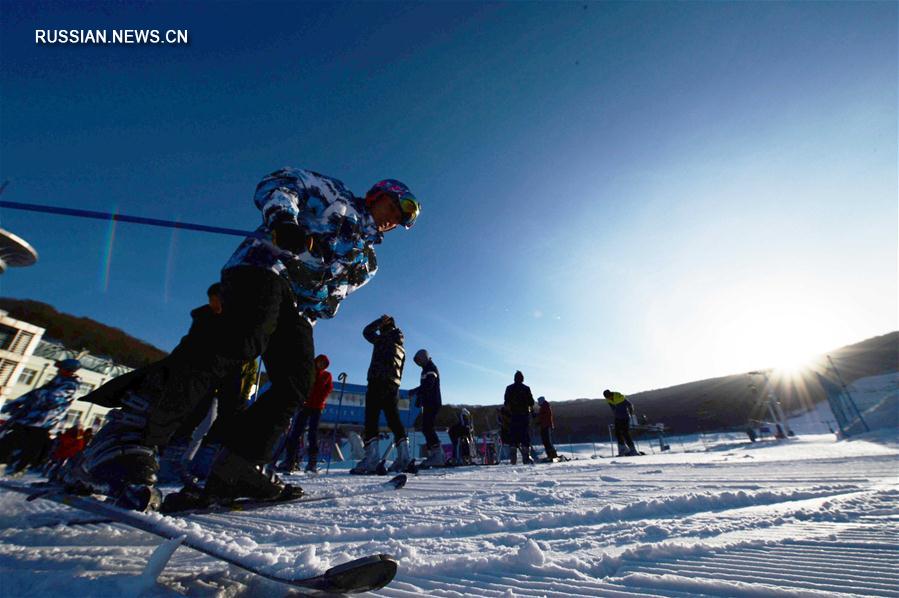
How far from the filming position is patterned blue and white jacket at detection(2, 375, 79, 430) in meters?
4.89

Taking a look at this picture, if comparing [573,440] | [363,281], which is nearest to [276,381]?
[363,281]

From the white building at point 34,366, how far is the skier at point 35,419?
1811cm

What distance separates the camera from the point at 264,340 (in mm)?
1354

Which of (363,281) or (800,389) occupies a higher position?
(800,389)

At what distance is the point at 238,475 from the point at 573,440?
29.6 metres

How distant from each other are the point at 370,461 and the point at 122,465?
3036mm

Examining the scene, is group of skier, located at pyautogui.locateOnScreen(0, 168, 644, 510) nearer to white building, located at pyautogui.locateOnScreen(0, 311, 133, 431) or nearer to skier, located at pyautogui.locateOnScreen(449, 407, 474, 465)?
skier, located at pyautogui.locateOnScreen(449, 407, 474, 465)

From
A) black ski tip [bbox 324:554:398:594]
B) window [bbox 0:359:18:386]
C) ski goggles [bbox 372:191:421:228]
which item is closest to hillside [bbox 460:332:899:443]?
window [bbox 0:359:18:386]

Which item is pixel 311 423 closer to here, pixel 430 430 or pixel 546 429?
pixel 430 430

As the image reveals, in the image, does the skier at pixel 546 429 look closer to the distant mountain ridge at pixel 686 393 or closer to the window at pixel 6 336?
the distant mountain ridge at pixel 686 393

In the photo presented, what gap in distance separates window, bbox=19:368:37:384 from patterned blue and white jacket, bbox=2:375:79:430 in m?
31.6

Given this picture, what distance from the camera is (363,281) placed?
221 centimetres

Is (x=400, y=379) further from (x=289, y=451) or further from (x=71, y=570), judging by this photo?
(x=71, y=570)

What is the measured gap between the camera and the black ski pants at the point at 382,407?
147 inches
